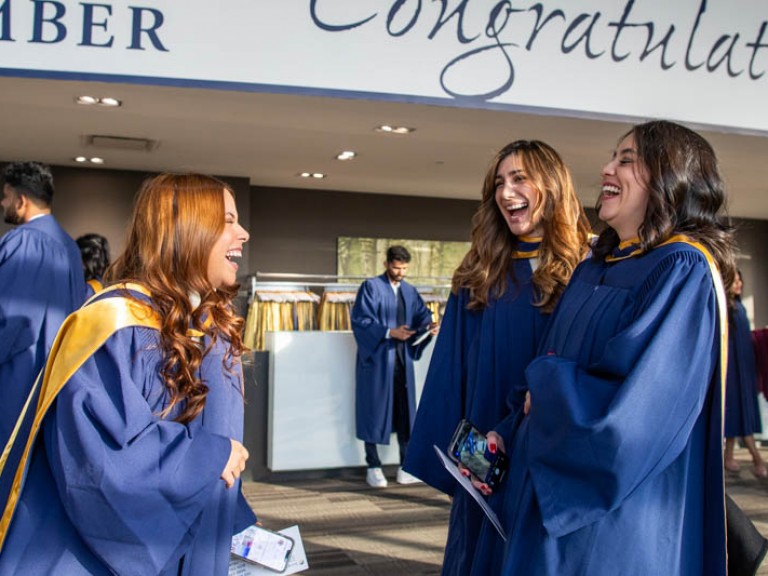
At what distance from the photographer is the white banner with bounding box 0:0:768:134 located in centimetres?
342

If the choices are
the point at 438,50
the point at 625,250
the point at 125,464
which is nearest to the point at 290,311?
the point at 438,50

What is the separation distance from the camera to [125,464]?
56.8 inches

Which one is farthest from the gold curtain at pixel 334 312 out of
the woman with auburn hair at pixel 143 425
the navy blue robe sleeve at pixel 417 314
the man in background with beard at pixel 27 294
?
the woman with auburn hair at pixel 143 425

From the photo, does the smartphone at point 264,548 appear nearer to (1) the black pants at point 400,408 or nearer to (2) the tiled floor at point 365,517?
(2) the tiled floor at point 365,517

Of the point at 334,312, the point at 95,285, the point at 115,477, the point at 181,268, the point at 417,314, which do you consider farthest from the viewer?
the point at 334,312

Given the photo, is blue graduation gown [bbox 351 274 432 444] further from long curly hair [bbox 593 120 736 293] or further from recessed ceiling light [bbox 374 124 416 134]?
long curly hair [bbox 593 120 736 293]

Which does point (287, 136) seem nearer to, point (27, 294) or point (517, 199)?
point (27, 294)

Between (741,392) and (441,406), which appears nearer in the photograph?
(441,406)

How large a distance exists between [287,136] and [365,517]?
3.24 metres

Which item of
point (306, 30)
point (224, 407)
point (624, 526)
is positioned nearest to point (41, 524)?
point (224, 407)

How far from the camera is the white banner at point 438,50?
3424 mm

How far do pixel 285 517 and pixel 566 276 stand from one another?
308cm

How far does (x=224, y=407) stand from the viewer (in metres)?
1.67

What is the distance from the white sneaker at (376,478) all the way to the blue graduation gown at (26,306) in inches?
111
